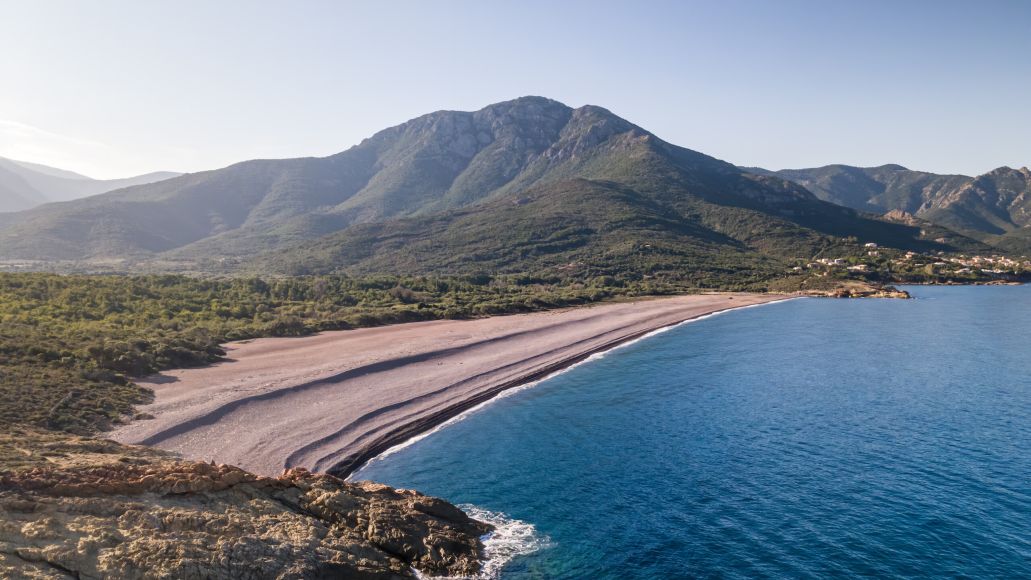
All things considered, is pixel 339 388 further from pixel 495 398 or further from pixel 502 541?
pixel 502 541

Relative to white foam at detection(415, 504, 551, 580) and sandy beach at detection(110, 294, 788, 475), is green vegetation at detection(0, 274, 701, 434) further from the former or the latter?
white foam at detection(415, 504, 551, 580)

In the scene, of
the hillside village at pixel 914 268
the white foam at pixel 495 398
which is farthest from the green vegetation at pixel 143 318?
the hillside village at pixel 914 268

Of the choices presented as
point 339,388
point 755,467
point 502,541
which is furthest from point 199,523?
point 755,467

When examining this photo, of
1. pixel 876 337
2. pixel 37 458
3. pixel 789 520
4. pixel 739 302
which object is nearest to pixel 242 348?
pixel 37 458

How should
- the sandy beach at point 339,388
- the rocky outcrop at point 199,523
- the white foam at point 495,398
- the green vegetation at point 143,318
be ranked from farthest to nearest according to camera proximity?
the white foam at point 495,398
the green vegetation at point 143,318
the sandy beach at point 339,388
the rocky outcrop at point 199,523

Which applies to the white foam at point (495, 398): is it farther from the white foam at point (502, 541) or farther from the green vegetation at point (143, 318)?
the green vegetation at point (143, 318)
